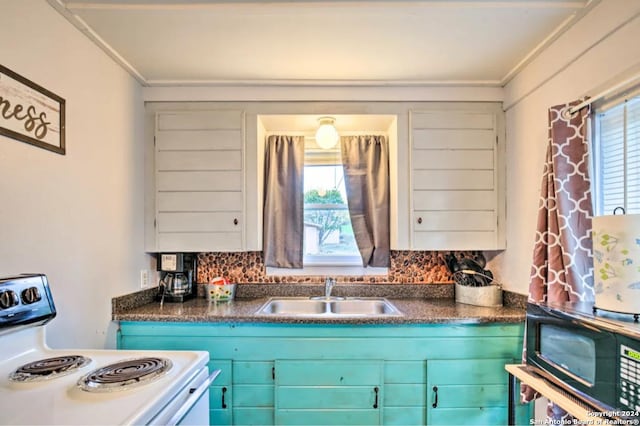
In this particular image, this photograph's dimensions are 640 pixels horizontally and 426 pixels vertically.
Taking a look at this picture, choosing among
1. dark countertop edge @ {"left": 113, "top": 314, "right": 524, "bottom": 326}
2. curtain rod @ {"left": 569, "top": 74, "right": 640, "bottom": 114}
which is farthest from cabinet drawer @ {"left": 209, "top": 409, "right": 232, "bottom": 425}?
curtain rod @ {"left": 569, "top": 74, "right": 640, "bottom": 114}

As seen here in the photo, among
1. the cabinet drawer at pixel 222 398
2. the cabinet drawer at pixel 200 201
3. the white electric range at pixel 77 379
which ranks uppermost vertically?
the cabinet drawer at pixel 200 201

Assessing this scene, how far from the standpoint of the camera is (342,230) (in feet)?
8.27

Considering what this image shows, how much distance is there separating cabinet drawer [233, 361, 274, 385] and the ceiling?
1.62 metres

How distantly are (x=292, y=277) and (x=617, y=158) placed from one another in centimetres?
187

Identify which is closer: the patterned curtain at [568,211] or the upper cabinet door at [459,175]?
the patterned curtain at [568,211]

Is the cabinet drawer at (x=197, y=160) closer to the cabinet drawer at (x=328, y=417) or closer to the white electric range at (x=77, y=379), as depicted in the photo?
the white electric range at (x=77, y=379)

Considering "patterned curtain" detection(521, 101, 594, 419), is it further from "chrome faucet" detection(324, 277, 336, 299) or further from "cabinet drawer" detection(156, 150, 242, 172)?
"cabinet drawer" detection(156, 150, 242, 172)

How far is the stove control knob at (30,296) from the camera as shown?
1179mm

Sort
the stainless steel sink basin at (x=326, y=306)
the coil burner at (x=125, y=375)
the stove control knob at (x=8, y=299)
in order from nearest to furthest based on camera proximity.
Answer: the coil burner at (x=125, y=375) → the stove control knob at (x=8, y=299) → the stainless steel sink basin at (x=326, y=306)

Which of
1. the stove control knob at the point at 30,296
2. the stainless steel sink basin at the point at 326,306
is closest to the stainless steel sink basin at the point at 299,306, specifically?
the stainless steel sink basin at the point at 326,306

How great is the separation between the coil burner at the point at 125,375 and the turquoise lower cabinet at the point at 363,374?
25.2 inches

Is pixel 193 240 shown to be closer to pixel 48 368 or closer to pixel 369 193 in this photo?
pixel 48 368

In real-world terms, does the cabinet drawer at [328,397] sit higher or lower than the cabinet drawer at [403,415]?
higher

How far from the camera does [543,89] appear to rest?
1.76 m
